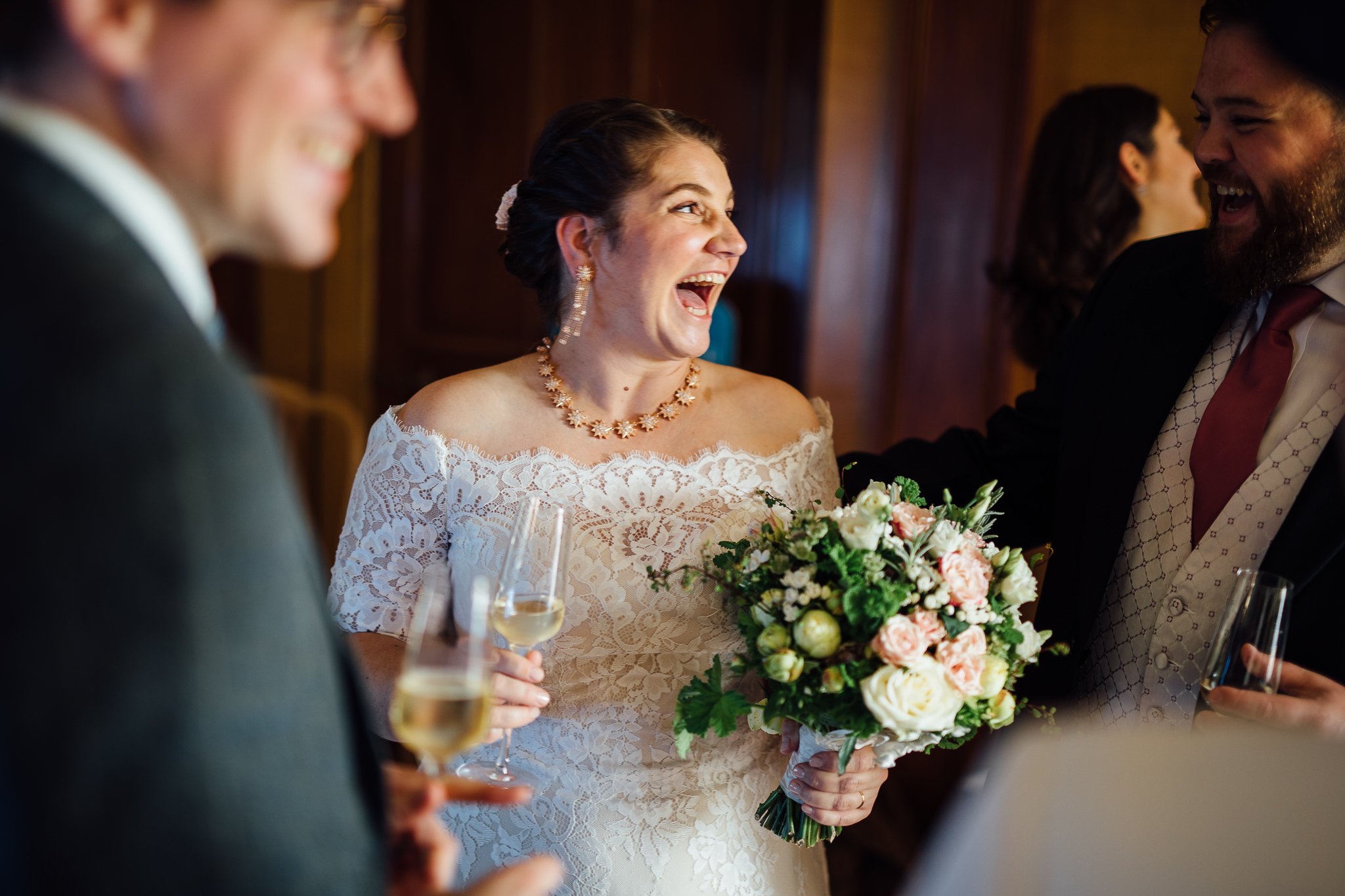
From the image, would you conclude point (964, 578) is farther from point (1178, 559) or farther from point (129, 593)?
point (129, 593)

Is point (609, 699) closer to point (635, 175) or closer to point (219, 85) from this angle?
point (635, 175)

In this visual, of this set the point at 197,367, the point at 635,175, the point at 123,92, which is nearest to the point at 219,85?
the point at 123,92

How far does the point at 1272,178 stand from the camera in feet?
7.00

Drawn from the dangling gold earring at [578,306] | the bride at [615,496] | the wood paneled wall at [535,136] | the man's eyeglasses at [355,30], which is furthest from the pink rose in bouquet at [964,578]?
the wood paneled wall at [535,136]

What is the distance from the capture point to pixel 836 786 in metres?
1.90

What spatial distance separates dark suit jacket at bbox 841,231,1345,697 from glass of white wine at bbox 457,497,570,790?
37.1 inches

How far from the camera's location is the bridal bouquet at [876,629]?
5.62 ft

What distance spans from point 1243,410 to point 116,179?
1921 mm

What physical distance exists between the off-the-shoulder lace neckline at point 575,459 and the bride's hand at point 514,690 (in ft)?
1.61

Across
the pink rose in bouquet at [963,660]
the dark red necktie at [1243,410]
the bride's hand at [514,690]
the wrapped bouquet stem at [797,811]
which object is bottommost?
the wrapped bouquet stem at [797,811]

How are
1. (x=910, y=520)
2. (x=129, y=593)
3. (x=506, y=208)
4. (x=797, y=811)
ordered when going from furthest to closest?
(x=506, y=208) → (x=797, y=811) → (x=910, y=520) → (x=129, y=593)

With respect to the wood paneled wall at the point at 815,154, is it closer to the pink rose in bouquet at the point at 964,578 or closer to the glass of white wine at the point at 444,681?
the pink rose in bouquet at the point at 964,578

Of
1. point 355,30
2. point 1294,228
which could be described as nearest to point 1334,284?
point 1294,228

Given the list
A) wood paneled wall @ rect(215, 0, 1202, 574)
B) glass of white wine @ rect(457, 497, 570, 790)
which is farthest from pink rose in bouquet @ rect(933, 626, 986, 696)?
wood paneled wall @ rect(215, 0, 1202, 574)
